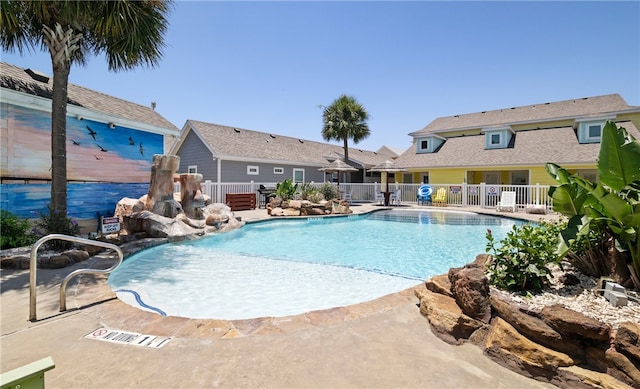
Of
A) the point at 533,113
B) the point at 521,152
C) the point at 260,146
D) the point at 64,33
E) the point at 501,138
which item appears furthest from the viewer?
the point at 533,113

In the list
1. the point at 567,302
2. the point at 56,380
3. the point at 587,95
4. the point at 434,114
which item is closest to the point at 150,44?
the point at 56,380

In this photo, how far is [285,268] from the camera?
648cm

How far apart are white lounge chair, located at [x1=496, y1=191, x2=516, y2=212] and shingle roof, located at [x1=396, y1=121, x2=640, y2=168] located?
2.71 meters

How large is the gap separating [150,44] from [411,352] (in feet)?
28.8

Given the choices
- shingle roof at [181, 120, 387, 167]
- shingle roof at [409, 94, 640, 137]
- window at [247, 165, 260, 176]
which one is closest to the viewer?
shingle roof at [181, 120, 387, 167]

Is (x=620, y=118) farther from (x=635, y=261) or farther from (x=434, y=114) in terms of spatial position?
(x=635, y=261)

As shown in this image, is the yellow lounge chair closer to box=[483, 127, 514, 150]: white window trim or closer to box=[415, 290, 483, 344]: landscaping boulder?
box=[483, 127, 514, 150]: white window trim

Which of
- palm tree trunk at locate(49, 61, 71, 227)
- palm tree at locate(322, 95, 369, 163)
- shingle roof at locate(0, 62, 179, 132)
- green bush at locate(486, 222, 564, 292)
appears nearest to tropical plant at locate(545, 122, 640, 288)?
green bush at locate(486, 222, 564, 292)

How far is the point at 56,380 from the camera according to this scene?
2.15 meters

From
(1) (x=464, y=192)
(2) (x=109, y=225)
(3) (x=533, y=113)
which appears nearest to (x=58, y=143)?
(2) (x=109, y=225)

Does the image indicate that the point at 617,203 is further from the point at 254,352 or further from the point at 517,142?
the point at 517,142

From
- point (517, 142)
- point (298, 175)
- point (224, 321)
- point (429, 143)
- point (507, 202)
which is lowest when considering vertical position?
point (224, 321)

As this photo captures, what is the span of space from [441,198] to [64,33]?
1861 cm

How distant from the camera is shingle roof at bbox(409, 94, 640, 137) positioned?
18995mm
